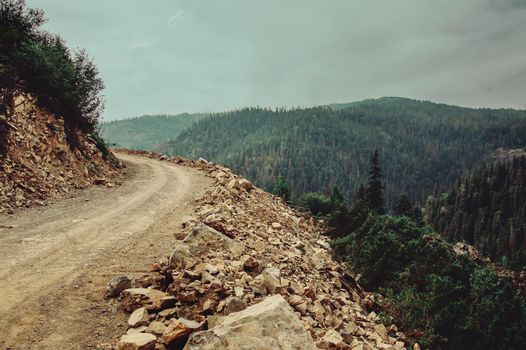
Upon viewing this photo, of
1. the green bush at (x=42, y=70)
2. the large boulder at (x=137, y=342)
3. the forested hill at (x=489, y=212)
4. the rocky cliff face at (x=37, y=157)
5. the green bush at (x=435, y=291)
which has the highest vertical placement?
the green bush at (x=42, y=70)

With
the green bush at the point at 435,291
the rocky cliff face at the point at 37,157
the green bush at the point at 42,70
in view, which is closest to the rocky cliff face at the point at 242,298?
the green bush at the point at 435,291

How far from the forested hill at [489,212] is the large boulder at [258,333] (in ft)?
438

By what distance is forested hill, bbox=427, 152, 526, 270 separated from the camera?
5027 inches

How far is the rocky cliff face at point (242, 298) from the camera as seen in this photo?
5.10 m

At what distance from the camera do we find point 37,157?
1661cm

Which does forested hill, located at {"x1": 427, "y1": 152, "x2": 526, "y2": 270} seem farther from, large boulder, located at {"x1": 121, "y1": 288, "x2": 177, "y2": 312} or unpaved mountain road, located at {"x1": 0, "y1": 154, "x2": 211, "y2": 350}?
large boulder, located at {"x1": 121, "y1": 288, "x2": 177, "y2": 312}

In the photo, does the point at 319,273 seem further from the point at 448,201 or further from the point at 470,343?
the point at 448,201

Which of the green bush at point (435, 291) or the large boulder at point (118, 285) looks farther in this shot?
the green bush at point (435, 291)

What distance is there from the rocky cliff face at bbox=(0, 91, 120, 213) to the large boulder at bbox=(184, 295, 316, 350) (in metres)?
11.3

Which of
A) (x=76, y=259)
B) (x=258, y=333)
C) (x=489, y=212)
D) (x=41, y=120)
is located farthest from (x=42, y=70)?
(x=489, y=212)

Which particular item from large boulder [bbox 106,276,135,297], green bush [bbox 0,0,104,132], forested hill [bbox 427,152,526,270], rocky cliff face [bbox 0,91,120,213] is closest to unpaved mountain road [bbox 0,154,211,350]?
large boulder [bbox 106,276,135,297]

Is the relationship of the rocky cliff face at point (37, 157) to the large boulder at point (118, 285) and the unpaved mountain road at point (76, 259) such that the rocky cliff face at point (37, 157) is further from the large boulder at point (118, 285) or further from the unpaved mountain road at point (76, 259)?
the large boulder at point (118, 285)

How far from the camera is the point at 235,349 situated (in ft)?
15.5

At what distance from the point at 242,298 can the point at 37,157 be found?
14754mm
